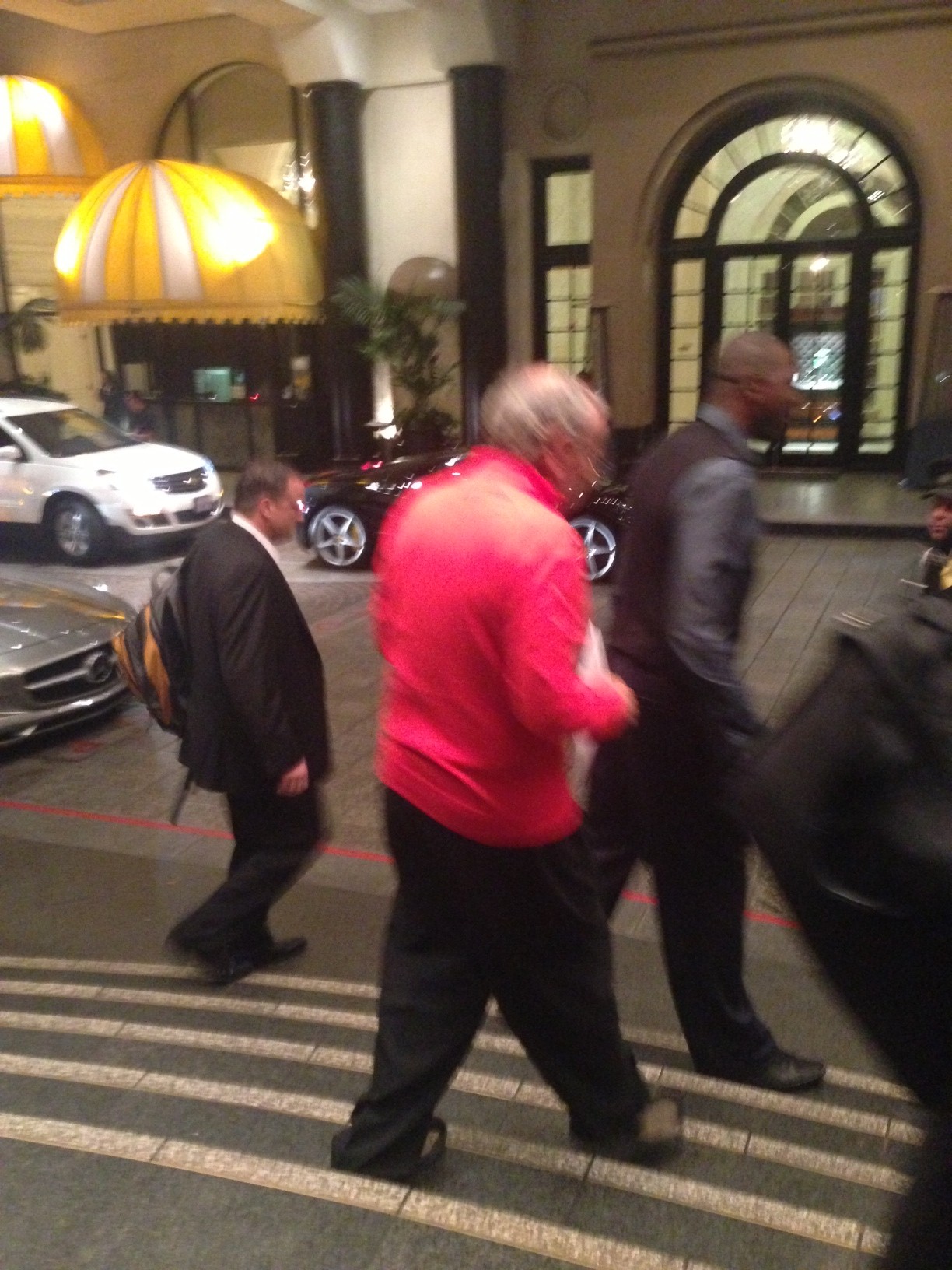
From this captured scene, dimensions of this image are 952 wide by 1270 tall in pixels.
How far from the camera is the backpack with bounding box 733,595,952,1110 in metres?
1.38

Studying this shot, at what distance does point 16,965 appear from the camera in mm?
3771

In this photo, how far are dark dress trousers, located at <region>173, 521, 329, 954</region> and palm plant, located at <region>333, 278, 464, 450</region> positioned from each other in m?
12.0

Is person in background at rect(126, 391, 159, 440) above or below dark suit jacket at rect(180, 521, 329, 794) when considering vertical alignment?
below

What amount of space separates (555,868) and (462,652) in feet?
1.61

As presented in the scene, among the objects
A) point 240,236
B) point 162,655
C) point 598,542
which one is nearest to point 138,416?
point 240,236

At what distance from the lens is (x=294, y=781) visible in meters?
3.31

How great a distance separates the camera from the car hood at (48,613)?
5.98 m

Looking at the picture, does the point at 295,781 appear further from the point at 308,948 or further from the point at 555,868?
the point at 555,868

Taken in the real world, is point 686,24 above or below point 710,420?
above

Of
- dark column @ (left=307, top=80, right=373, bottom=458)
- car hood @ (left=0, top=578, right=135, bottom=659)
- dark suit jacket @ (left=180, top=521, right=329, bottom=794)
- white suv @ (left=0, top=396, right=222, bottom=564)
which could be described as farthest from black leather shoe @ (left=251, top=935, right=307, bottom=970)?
dark column @ (left=307, top=80, right=373, bottom=458)

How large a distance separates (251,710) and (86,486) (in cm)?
891

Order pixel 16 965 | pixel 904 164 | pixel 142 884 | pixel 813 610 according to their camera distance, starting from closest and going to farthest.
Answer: pixel 16 965 < pixel 142 884 < pixel 813 610 < pixel 904 164

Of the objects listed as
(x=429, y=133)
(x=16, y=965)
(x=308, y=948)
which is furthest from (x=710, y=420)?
(x=429, y=133)

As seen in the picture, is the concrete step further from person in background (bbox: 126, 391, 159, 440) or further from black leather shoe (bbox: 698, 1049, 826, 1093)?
person in background (bbox: 126, 391, 159, 440)
